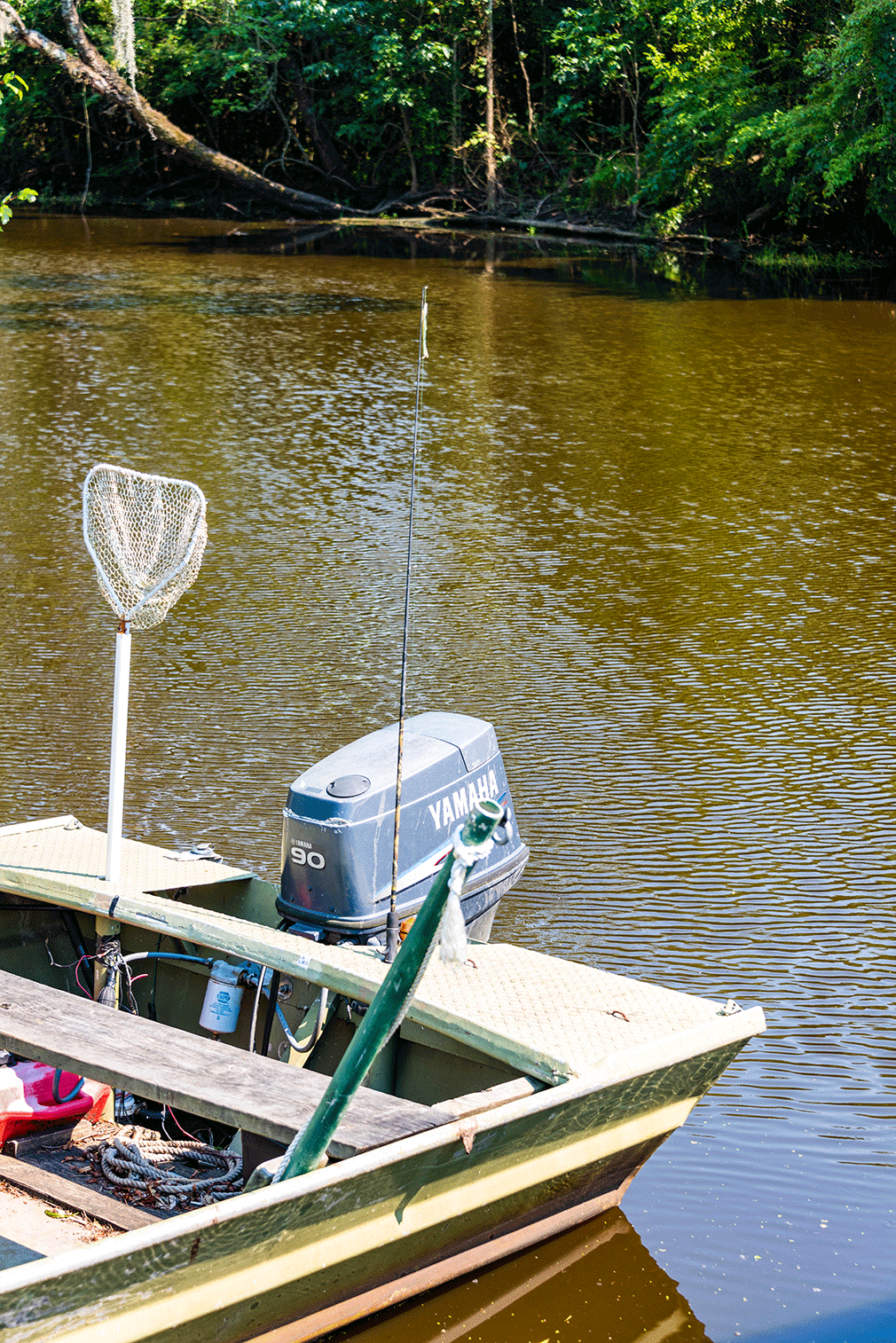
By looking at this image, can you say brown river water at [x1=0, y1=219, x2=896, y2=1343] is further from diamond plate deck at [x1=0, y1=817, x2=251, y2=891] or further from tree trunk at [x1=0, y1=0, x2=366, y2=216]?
tree trunk at [x1=0, y1=0, x2=366, y2=216]

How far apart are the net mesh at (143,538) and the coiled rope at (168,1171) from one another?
150 cm

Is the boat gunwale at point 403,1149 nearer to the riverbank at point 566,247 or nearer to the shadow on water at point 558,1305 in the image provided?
the shadow on water at point 558,1305

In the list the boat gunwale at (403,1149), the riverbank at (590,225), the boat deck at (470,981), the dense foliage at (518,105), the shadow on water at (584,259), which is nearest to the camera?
the boat gunwale at (403,1149)

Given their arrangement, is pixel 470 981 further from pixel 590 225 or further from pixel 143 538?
pixel 590 225

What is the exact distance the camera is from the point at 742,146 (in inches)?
809

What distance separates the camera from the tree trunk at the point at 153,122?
2812cm

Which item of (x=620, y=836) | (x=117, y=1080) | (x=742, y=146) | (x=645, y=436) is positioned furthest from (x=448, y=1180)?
(x=742, y=146)

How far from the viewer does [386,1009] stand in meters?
→ 2.58

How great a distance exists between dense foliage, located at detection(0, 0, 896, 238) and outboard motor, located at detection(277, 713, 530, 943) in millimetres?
15822

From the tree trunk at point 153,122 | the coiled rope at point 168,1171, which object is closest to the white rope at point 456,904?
the coiled rope at point 168,1171

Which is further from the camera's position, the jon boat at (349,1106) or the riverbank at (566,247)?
the riverbank at (566,247)

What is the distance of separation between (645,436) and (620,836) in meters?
6.88

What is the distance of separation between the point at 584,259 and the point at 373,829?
20748 mm

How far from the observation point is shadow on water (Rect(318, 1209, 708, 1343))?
342cm
